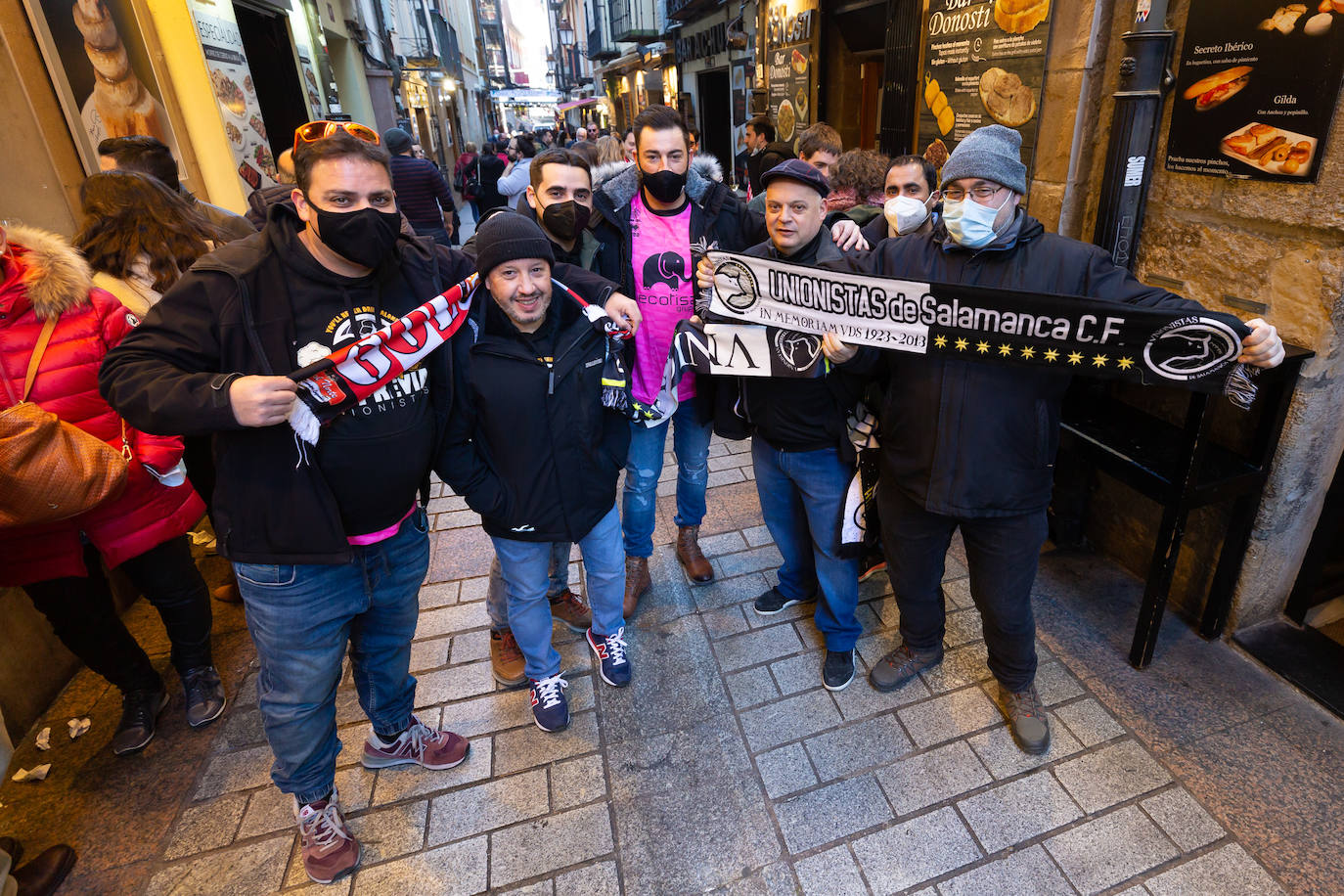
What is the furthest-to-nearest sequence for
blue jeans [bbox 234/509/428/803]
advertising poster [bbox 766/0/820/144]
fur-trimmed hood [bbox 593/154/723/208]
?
advertising poster [bbox 766/0/820/144] < fur-trimmed hood [bbox 593/154/723/208] < blue jeans [bbox 234/509/428/803]

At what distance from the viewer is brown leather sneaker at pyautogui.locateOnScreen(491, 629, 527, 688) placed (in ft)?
10.2

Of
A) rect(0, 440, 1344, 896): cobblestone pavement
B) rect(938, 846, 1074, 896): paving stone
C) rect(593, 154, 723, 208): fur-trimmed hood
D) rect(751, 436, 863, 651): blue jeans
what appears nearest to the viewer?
rect(938, 846, 1074, 896): paving stone

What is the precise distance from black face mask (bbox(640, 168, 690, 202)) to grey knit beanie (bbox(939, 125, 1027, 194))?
3.78 feet

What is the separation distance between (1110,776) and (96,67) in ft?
25.7

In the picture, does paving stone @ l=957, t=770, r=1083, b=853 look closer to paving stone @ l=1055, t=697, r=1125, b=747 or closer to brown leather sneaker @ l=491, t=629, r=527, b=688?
paving stone @ l=1055, t=697, r=1125, b=747

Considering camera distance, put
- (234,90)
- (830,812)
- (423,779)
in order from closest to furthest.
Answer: (830,812), (423,779), (234,90)

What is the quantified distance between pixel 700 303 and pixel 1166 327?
1628 mm

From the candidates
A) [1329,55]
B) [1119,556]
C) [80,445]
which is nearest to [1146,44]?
[1329,55]

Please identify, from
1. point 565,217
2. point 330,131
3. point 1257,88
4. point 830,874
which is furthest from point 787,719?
point 1257,88

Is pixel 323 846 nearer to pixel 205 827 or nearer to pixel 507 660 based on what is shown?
pixel 205 827

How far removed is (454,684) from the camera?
312 cm

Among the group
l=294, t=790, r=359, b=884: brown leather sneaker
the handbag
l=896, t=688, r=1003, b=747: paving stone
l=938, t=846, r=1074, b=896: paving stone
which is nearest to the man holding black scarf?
l=896, t=688, r=1003, b=747: paving stone

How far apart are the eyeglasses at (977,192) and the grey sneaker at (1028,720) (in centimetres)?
191

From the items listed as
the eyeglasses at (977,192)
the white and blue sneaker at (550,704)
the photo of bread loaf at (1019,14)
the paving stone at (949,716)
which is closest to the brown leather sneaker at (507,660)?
the white and blue sneaker at (550,704)
